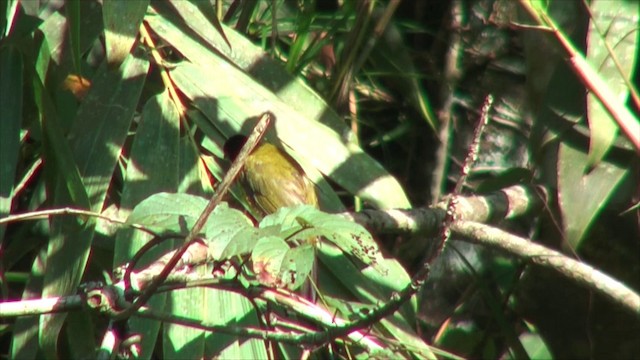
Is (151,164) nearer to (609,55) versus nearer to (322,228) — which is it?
(322,228)

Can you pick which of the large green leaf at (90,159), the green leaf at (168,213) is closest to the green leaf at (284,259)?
the green leaf at (168,213)

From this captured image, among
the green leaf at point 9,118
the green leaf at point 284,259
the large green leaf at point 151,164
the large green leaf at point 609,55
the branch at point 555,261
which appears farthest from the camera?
the green leaf at point 9,118

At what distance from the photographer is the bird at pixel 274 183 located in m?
3.25

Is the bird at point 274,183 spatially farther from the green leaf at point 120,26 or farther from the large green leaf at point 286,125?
the green leaf at point 120,26

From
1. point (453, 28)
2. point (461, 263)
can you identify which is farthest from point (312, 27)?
point (461, 263)

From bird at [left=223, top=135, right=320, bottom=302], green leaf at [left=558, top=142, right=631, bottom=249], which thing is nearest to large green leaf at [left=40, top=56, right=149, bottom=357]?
bird at [left=223, top=135, right=320, bottom=302]

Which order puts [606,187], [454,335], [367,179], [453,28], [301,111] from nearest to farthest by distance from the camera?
1. [606,187]
2. [367,179]
3. [301,111]
4. [454,335]
5. [453,28]

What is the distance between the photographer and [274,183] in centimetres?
342

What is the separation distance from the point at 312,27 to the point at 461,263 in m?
0.87

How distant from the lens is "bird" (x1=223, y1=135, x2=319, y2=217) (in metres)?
3.25

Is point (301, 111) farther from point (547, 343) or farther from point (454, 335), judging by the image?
point (547, 343)

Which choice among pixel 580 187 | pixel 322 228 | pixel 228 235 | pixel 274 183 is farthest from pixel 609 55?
pixel 274 183

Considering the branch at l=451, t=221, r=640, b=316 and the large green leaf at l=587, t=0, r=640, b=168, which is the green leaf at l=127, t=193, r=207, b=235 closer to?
the branch at l=451, t=221, r=640, b=316

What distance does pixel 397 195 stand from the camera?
Result: 245 centimetres
